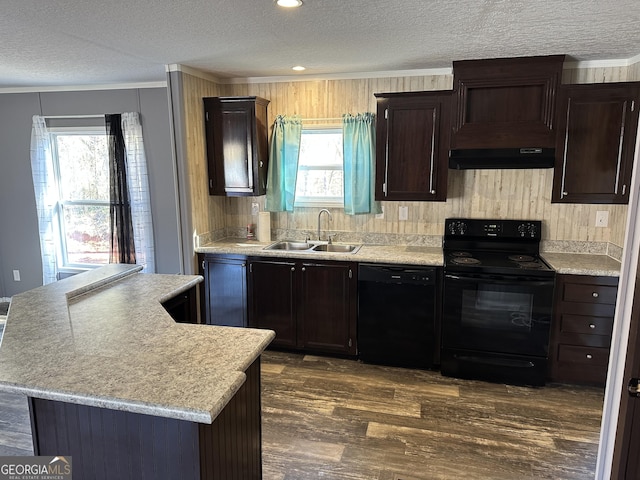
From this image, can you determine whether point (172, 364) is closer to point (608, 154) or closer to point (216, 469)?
point (216, 469)

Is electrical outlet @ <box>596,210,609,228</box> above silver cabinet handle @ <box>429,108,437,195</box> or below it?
below

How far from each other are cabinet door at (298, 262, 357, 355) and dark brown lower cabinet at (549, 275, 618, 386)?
5.00 feet

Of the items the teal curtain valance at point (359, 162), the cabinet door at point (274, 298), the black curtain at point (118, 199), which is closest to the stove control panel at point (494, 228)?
the teal curtain valance at point (359, 162)

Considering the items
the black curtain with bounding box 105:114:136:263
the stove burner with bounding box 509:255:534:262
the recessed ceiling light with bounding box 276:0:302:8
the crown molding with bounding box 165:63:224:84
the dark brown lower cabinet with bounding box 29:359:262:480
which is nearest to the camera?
the dark brown lower cabinet with bounding box 29:359:262:480

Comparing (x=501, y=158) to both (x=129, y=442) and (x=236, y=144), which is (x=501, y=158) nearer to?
(x=236, y=144)

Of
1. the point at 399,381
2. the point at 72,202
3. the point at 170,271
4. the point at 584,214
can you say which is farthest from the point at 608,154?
the point at 72,202

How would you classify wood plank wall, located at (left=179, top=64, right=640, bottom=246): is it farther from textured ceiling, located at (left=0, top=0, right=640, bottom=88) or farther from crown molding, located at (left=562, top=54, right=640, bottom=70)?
textured ceiling, located at (left=0, top=0, right=640, bottom=88)

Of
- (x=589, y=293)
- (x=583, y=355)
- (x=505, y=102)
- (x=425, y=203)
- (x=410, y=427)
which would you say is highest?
(x=505, y=102)

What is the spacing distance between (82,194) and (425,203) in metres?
3.81

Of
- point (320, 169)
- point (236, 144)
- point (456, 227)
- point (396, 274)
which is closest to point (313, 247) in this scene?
point (320, 169)

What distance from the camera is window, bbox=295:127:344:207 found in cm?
405

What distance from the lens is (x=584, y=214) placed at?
354 centimetres

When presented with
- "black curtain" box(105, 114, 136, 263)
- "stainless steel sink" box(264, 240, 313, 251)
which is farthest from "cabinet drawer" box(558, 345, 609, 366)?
"black curtain" box(105, 114, 136, 263)

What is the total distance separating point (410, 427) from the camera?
2711 millimetres
